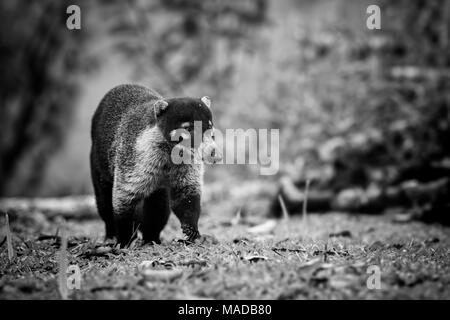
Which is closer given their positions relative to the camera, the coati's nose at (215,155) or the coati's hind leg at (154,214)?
the coati's nose at (215,155)

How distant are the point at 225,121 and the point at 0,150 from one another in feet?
25.9

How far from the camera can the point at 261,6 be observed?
41.8ft

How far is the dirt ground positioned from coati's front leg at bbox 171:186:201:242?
169 mm

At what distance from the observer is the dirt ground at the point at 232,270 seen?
3340mm

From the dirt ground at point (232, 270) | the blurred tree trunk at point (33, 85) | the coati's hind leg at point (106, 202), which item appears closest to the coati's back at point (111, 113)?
the coati's hind leg at point (106, 202)

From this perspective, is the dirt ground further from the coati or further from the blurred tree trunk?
the blurred tree trunk

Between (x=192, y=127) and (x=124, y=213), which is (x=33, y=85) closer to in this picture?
(x=124, y=213)

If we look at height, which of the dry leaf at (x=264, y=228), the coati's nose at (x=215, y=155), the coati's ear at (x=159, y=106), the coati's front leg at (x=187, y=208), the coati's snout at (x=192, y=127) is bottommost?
the dry leaf at (x=264, y=228)

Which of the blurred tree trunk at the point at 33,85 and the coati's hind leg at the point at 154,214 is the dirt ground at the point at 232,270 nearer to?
the coati's hind leg at the point at 154,214

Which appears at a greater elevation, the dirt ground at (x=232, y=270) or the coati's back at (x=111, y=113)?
the coati's back at (x=111, y=113)

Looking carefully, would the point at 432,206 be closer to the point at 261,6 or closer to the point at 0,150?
the point at 261,6

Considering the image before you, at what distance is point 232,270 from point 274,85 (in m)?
9.06

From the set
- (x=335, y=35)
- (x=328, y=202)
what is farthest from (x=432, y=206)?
(x=335, y=35)

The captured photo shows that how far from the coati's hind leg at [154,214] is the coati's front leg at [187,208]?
56 centimetres
